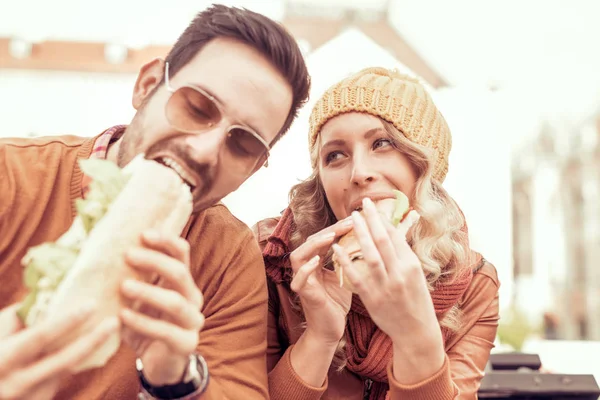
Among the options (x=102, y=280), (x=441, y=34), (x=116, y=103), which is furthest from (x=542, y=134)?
(x=102, y=280)

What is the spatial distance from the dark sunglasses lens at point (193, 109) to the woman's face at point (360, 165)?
739 mm

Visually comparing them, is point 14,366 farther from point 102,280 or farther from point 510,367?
point 510,367

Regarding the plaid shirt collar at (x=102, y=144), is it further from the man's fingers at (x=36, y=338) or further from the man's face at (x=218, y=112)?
the man's fingers at (x=36, y=338)

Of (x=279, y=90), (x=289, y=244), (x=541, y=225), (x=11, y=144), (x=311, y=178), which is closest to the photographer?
(x=11, y=144)

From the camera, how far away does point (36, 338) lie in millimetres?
959

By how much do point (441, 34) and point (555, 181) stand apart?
1637 centimetres

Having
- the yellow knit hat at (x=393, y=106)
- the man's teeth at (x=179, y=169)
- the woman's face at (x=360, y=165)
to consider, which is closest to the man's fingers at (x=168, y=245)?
the man's teeth at (x=179, y=169)

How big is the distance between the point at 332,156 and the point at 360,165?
23cm

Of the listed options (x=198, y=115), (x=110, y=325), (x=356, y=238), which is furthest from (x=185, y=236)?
(x=110, y=325)

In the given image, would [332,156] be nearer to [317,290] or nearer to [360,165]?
[360,165]

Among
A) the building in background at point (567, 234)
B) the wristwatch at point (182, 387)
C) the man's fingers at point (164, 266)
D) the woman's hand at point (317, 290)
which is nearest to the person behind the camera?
the man's fingers at point (164, 266)

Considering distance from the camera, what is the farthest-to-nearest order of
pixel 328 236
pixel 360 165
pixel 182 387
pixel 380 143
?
1. pixel 380 143
2. pixel 360 165
3. pixel 328 236
4. pixel 182 387

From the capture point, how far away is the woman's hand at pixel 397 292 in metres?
1.67

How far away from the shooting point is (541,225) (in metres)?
20.3
